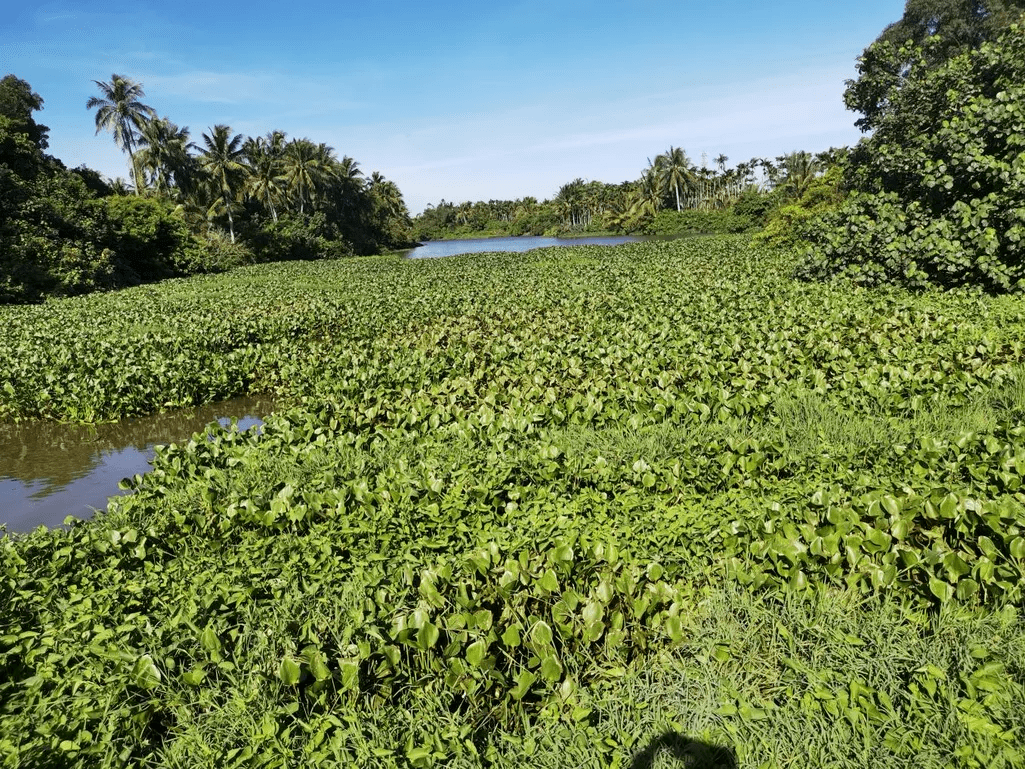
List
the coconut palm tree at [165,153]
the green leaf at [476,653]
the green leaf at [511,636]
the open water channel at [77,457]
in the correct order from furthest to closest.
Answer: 1. the coconut palm tree at [165,153]
2. the open water channel at [77,457]
3. the green leaf at [511,636]
4. the green leaf at [476,653]

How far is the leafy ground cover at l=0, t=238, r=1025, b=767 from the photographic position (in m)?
2.79

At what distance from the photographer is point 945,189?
41.3ft

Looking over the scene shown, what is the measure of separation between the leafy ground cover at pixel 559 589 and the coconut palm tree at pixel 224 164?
1743 inches

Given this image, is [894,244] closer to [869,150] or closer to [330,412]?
[869,150]

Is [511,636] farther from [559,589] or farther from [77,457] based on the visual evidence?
[77,457]

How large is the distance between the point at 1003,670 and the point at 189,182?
2077 inches

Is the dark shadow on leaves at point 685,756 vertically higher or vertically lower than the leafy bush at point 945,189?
lower

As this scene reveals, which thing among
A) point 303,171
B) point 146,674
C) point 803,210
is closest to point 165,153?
point 303,171

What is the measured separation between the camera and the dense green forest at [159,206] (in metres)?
24.1

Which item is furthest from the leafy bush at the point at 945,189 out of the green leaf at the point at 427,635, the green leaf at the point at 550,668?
the green leaf at the point at 427,635

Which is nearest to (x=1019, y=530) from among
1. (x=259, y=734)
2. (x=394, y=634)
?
A: (x=394, y=634)

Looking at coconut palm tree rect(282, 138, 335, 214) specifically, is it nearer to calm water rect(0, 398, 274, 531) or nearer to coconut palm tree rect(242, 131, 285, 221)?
coconut palm tree rect(242, 131, 285, 221)

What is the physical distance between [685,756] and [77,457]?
9.50 meters

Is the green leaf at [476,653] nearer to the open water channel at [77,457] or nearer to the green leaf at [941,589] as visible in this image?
the green leaf at [941,589]
